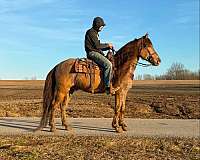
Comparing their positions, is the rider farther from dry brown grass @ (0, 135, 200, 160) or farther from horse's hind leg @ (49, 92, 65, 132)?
dry brown grass @ (0, 135, 200, 160)

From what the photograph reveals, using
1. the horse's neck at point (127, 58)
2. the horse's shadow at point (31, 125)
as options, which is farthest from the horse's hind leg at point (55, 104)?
the horse's neck at point (127, 58)

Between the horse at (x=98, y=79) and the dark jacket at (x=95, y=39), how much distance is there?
596 mm

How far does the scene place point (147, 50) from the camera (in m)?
12.1

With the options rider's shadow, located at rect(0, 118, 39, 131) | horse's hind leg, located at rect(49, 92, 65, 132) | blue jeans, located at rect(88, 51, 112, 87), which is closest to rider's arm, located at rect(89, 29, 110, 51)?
blue jeans, located at rect(88, 51, 112, 87)

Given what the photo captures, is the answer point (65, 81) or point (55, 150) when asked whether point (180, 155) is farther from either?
point (65, 81)

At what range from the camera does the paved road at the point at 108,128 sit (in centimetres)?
1166

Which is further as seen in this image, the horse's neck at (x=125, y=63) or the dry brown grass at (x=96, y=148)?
the horse's neck at (x=125, y=63)

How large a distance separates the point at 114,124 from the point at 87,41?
2518 millimetres

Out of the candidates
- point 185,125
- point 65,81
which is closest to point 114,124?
point 65,81

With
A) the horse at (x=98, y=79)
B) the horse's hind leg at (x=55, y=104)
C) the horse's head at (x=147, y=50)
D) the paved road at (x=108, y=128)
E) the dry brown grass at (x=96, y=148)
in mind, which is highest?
the horse's head at (x=147, y=50)

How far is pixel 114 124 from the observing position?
39.5ft

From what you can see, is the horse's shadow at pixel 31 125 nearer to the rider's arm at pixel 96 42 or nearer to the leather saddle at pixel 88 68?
the leather saddle at pixel 88 68

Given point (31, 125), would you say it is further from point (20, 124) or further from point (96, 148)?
point (96, 148)

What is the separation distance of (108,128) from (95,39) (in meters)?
2.94
